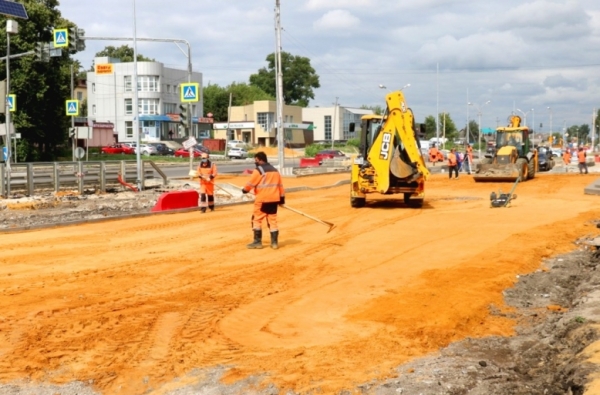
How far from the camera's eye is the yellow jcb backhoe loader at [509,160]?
3553 centimetres

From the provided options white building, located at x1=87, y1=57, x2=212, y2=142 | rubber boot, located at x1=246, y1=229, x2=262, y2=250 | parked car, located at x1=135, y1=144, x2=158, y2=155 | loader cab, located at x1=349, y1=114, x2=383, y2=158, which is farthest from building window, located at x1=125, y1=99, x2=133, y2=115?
rubber boot, located at x1=246, y1=229, x2=262, y2=250

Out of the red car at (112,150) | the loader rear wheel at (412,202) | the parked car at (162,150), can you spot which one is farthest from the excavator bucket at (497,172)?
the parked car at (162,150)

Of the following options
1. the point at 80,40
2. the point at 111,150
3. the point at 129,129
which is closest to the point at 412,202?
the point at 80,40

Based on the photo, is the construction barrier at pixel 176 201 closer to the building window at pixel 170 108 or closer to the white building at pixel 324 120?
the building window at pixel 170 108

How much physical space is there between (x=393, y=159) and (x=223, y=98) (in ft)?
352

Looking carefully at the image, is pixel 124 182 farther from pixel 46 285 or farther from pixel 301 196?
pixel 46 285

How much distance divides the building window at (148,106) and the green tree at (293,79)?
5262 cm

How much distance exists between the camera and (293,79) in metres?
151

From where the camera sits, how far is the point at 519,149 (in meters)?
37.7

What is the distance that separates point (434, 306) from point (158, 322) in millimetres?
3441

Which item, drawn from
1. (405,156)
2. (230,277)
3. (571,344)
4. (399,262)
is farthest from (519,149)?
(571,344)

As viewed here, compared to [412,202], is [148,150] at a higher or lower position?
higher

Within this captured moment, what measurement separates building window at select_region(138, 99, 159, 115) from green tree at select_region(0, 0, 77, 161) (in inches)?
1455

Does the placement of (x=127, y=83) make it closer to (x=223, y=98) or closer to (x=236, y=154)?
(x=236, y=154)
